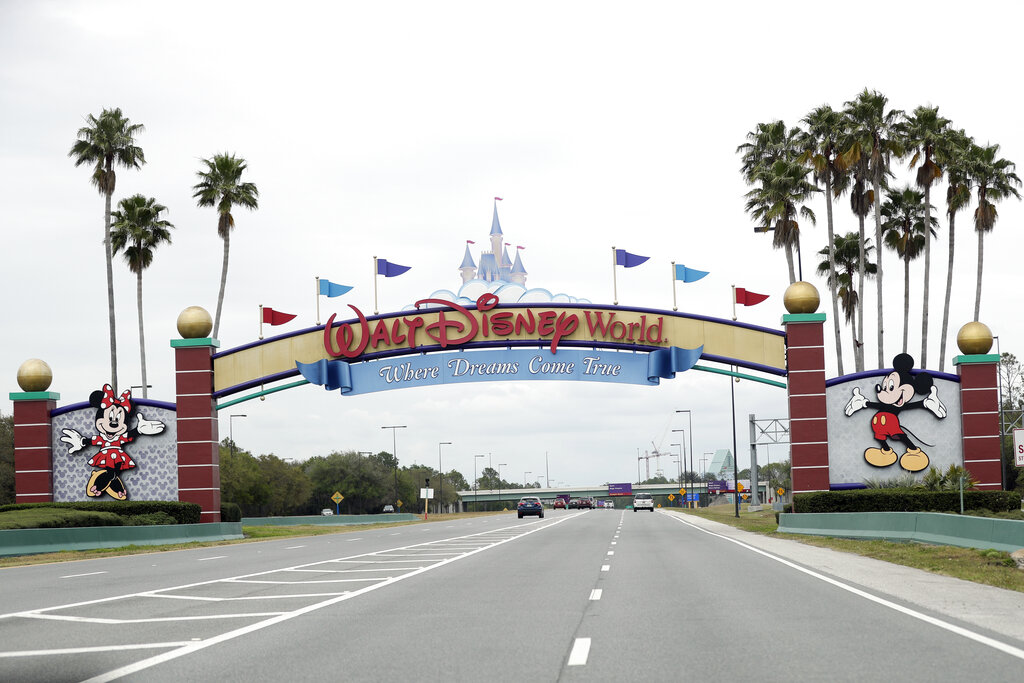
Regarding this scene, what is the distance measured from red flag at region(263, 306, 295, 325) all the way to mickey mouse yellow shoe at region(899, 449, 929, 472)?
85.8 ft

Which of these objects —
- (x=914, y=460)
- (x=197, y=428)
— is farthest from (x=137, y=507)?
(x=914, y=460)

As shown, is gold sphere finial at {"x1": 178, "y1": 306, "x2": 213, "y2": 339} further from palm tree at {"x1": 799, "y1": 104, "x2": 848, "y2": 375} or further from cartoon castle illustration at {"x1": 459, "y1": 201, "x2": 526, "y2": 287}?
palm tree at {"x1": 799, "y1": 104, "x2": 848, "y2": 375}

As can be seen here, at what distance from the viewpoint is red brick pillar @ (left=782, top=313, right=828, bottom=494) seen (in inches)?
1657

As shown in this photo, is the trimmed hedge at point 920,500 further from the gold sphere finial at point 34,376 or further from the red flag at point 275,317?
the gold sphere finial at point 34,376

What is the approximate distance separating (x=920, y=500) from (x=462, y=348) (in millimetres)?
18918

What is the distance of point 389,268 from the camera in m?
50.1

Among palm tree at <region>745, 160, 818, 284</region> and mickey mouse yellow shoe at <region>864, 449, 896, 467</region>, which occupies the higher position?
palm tree at <region>745, 160, 818, 284</region>

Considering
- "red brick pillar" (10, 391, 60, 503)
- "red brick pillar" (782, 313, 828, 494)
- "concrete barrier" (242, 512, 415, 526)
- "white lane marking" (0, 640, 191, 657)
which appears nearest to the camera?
"white lane marking" (0, 640, 191, 657)

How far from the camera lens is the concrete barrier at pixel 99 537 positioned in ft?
104

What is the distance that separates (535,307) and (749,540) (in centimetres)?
1500

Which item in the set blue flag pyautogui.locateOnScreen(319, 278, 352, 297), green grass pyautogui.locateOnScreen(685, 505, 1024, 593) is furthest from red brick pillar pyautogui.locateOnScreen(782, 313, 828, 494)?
blue flag pyautogui.locateOnScreen(319, 278, 352, 297)

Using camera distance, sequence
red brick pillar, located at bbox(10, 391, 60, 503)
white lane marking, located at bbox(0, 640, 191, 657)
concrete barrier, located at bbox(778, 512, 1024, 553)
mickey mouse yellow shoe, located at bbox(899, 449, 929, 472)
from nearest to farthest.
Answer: white lane marking, located at bbox(0, 640, 191, 657) → concrete barrier, located at bbox(778, 512, 1024, 553) → mickey mouse yellow shoe, located at bbox(899, 449, 929, 472) → red brick pillar, located at bbox(10, 391, 60, 503)

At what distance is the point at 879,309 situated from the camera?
59.3 meters

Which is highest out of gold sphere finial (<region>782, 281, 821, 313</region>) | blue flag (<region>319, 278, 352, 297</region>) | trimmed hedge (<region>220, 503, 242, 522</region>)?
blue flag (<region>319, 278, 352, 297</region>)
